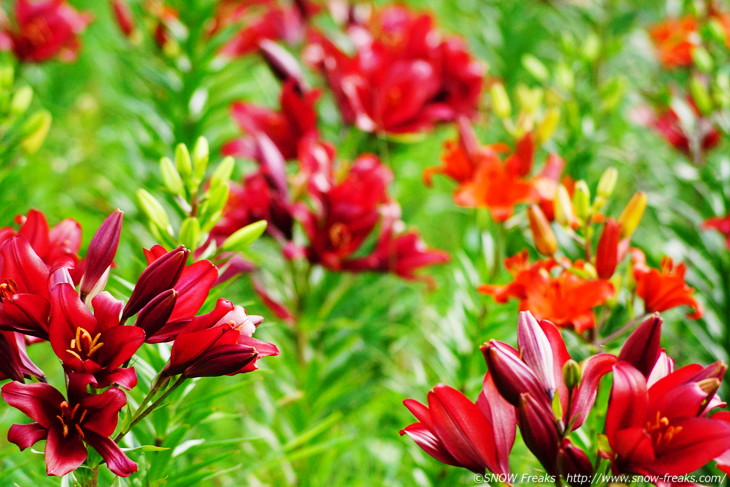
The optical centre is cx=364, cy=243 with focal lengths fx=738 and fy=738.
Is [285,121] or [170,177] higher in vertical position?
[170,177]

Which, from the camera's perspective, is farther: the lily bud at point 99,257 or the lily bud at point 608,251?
the lily bud at point 608,251

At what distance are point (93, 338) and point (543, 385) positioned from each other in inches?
11.1

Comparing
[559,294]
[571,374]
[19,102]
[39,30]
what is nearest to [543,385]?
[571,374]

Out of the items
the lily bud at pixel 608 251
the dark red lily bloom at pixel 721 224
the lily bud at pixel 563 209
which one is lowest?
the dark red lily bloom at pixel 721 224

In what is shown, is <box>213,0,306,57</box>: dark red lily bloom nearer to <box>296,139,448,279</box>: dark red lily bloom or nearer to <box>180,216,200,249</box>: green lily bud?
<box>296,139,448,279</box>: dark red lily bloom

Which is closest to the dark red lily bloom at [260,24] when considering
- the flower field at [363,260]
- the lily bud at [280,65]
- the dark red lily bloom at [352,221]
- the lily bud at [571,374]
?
the flower field at [363,260]

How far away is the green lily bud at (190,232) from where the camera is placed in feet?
1.73

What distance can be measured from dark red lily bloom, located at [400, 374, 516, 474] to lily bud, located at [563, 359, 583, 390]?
0.17 ft

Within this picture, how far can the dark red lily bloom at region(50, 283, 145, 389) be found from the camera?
0.43m

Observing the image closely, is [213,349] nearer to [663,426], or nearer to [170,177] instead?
[170,177]

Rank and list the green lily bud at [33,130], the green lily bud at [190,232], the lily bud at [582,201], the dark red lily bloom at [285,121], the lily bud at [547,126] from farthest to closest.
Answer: the dark red lily bloom at [285,121]
the lily bud at [547,126]
the green lily bud at [33,130]
the lily bud at [582,201]
the green lily bud at [190,232]

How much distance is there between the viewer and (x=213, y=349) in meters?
0.45

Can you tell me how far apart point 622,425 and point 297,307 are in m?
0.51

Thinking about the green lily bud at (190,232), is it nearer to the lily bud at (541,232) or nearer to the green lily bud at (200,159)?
the green lily bud at (200,159)
